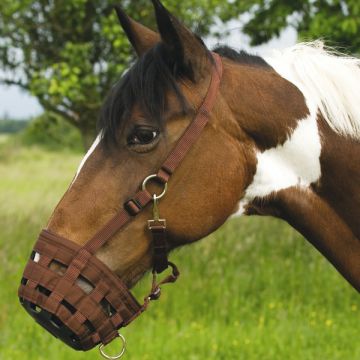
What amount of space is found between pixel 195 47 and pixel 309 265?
14.6ft

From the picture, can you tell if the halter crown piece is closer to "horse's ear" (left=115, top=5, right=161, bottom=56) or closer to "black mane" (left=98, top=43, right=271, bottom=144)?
"black mane" (left=98, top=43, right=271, bottom=144)

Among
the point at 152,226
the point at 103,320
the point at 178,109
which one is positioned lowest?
the point at 103,320

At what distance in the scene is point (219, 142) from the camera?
2.17 m

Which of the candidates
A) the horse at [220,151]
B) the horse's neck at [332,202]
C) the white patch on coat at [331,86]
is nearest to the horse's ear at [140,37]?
the horse at [220,151]

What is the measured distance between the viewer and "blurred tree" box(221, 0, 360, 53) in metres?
5.41

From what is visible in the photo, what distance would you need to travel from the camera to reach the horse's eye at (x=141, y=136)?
2105 mm

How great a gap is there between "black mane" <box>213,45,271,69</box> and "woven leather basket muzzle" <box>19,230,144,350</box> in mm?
967

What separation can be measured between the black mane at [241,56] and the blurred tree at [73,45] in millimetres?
3872

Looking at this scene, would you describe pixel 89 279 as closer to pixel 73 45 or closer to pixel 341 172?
pixel 341 172

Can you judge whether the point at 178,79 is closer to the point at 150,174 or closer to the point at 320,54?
the point at 150,174

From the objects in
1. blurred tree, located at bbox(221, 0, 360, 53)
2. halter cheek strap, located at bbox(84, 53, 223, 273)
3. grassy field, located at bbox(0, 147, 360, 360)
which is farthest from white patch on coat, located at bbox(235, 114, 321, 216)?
blurred tree, located at bbox(221, 0, 360, 53)

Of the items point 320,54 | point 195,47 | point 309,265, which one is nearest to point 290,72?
point 320,54

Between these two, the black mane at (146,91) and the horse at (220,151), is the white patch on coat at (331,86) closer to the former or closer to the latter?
the horse at (220,151)

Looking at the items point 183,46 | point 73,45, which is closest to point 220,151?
point 183,46
